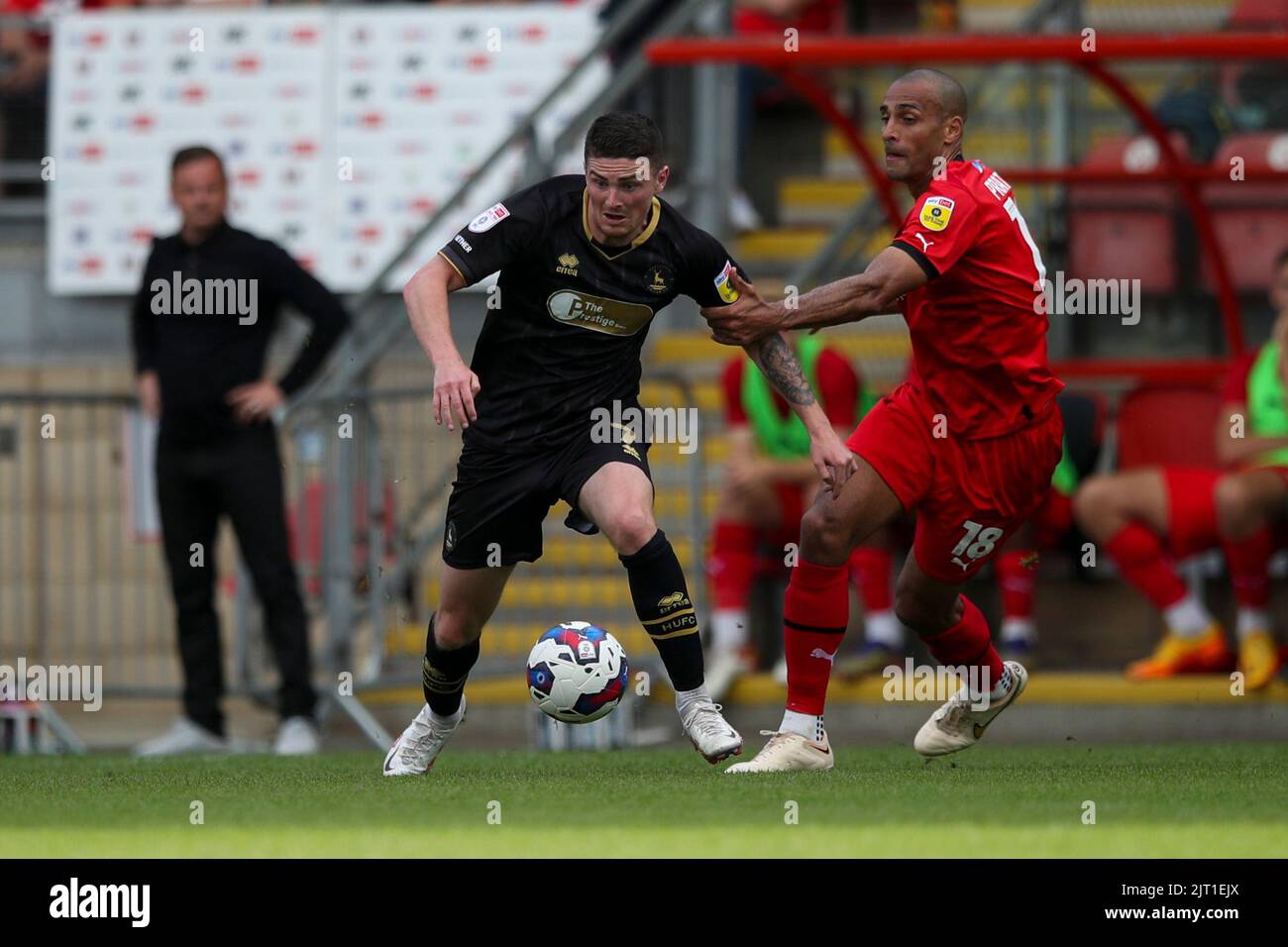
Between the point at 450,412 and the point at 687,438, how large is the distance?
177 inches

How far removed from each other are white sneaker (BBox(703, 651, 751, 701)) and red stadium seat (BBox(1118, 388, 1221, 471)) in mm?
2246

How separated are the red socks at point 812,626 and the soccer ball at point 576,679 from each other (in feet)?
1.91

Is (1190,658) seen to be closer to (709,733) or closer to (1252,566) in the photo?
(1252,566)

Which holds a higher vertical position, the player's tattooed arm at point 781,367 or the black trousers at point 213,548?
the player's tattooed arm at point 781,367

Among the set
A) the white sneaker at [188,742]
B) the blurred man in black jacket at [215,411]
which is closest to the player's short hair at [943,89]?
the blurred man in black jacket at [215,411]

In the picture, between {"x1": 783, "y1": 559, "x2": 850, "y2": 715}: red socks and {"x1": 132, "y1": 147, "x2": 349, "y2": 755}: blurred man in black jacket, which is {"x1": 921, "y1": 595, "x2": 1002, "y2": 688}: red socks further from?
{"x1": 132, "y1": 147, "x2": 349, "y2": 755}: blurred man in black jacket

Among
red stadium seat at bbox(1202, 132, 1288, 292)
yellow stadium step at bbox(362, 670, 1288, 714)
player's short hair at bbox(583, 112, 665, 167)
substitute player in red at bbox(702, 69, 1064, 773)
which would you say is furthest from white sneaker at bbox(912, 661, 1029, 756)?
red stadium seat at bbox(1202, 132, 1288, 292)

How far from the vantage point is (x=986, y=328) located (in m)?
7.57

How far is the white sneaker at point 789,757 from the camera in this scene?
7527 millimetres

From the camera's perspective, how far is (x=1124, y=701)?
424 inches

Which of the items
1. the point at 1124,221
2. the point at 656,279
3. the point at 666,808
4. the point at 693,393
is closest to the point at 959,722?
the point at 666,808

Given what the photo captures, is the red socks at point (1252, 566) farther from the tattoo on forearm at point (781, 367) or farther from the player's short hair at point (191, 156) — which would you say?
the player's short hair at point (191, 156)

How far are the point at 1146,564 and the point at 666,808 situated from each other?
4.81 meters

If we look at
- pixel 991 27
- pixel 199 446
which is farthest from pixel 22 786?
pixel 991 27
